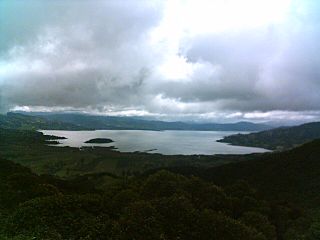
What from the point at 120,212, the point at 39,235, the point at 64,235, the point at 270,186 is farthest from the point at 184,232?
the point at 270,186

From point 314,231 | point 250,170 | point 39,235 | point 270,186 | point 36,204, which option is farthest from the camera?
point 250,170

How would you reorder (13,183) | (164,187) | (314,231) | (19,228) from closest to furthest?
(19,228) → (314,231) → (13,183) → (164,187)

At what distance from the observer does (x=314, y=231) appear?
57.2 metres

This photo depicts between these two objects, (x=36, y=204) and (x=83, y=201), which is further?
(x=83, y=201)

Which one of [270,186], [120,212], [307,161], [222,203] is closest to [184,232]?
[120,212]

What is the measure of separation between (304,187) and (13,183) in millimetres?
111394

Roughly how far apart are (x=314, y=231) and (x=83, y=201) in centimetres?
4051

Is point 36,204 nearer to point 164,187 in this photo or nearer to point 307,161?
point 164,187

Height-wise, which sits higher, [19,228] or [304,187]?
[19,228]

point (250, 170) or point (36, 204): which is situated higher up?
point (36, 204)

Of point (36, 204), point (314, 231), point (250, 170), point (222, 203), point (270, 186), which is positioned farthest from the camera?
point (250, 170)

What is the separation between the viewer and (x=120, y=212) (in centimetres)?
5869

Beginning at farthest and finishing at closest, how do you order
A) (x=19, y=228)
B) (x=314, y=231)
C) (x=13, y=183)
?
1. (x=13, y=183)
2. (x=314, y=231)
3. (x=19, y=228)

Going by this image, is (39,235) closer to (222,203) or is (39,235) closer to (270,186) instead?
(222,203)
